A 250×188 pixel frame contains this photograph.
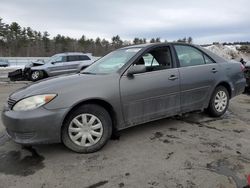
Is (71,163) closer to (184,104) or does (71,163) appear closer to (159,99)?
(159,99)

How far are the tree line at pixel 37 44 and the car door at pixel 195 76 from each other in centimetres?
5234

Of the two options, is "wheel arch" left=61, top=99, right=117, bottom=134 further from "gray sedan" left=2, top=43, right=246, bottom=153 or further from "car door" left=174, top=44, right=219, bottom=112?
"car door" left=174, top=44, right=219, bottom=112

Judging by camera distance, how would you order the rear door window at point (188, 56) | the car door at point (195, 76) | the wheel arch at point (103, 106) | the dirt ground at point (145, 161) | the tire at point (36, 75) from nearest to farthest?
the dirt ground at point (145, 161) → the wheel arch at point (103, 106) → the car door at point (195, 76) → the rear door window at point (188, 56) → the tire at point (36, 75)

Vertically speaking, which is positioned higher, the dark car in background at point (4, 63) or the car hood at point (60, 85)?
the dark car in background at point (4, 63)

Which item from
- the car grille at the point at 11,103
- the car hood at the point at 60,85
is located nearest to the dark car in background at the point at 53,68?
the car hood at the point at 60,85

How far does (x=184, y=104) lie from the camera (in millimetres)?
4918

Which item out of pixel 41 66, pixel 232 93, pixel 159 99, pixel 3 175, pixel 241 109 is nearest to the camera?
pixel 3 175

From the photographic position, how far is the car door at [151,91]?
4188 millimetres

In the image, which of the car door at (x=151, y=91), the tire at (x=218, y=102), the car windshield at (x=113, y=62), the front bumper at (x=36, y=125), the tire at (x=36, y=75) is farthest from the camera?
the tire at (x=36, y=75)

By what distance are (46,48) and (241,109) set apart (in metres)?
66.0

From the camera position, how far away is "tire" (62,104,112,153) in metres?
3.78

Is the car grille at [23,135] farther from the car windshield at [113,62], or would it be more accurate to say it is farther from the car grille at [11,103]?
the car windshield at [113,62]

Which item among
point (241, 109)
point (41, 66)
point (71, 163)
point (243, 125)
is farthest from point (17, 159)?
point (41, 66)

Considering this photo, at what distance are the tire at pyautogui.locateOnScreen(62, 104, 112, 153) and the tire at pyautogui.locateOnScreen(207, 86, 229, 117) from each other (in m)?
2.49
